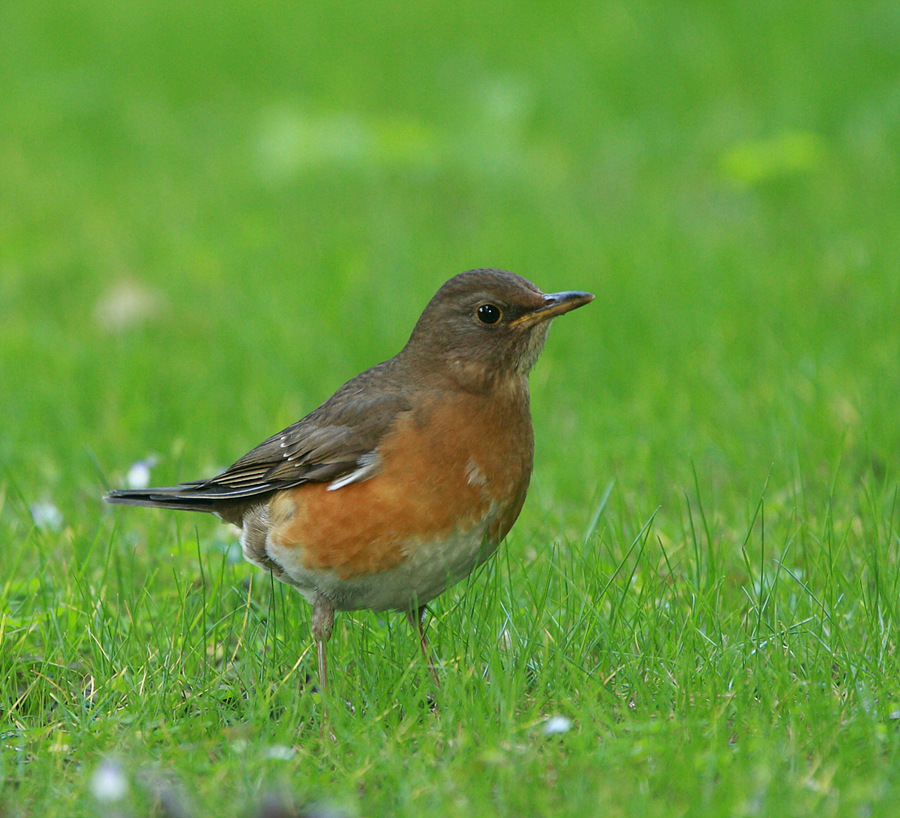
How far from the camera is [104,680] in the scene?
4.38 m

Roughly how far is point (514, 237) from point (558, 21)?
5.92 metres

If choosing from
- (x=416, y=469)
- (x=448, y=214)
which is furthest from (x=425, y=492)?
(x=448, y=214)

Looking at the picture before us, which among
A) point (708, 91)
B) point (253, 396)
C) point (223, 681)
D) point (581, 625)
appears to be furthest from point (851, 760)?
point (708, 91)

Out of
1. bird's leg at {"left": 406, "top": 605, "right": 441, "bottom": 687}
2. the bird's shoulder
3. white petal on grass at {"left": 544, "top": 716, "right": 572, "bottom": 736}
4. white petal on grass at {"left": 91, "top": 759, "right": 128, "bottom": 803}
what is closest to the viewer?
white petal on grass at {"left": 91, "top": 759, "right": 128, "bottom": 803}

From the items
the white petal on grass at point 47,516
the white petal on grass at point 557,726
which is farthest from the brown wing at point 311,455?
the white petal on grass at point 557,726

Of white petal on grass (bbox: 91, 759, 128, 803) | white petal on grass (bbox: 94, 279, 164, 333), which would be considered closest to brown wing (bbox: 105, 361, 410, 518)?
white petal on grass (bbox: 91, 759, 128, 803)

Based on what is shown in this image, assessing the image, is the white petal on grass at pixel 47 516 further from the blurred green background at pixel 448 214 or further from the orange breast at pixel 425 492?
the orange breast at pixel 425 492

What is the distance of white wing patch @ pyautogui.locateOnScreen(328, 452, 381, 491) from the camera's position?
462 centimetres

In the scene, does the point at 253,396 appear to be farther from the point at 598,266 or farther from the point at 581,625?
the point at 581,625

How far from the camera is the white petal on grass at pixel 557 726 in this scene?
3.70m

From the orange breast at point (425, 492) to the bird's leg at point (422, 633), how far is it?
302mm

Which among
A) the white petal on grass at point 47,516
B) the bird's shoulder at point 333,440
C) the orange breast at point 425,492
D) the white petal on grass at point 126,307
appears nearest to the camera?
the orange breast at point 425,492

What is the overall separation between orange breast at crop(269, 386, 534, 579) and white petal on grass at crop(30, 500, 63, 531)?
162 cm

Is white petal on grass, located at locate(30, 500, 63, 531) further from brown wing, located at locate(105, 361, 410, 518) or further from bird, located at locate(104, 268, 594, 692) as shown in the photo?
bird, located at locate(104, 268, 594, 692)
